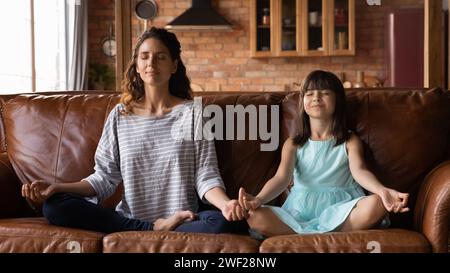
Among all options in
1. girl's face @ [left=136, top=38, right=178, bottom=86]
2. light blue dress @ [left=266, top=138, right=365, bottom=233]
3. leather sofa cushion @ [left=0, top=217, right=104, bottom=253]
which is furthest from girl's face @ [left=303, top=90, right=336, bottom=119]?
leather sofa cushion @ [left=0, top=217, right=104, bottom=253]

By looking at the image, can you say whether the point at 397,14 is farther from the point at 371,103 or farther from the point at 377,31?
the point at 371,103

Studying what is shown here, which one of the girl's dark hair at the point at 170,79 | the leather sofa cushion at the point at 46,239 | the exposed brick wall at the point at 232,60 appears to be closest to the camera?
the leather sofa cushion at the point at 46,239

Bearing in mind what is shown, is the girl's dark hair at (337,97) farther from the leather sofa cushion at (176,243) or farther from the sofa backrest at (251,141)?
the leather sofa cushion at (176,243)

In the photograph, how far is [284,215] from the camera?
2068 mm

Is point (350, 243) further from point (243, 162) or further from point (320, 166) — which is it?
point (243, 162)

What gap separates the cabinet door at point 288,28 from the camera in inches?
263

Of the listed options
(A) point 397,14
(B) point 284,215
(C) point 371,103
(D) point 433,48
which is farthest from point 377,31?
(B) point 284,215

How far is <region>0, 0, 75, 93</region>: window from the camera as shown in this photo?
5.00 metres

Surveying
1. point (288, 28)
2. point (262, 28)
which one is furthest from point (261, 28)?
point (288, 28)

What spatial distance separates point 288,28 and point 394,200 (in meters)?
5.10

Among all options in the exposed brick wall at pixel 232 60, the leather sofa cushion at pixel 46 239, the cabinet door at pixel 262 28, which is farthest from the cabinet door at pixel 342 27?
the leather sofa cushion at pixel 46 239

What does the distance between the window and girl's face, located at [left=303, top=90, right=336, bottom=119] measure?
10.9ft

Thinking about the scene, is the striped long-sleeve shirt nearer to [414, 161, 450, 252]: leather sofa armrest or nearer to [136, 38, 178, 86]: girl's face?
[136, 38, 178, 86]: girl's face
